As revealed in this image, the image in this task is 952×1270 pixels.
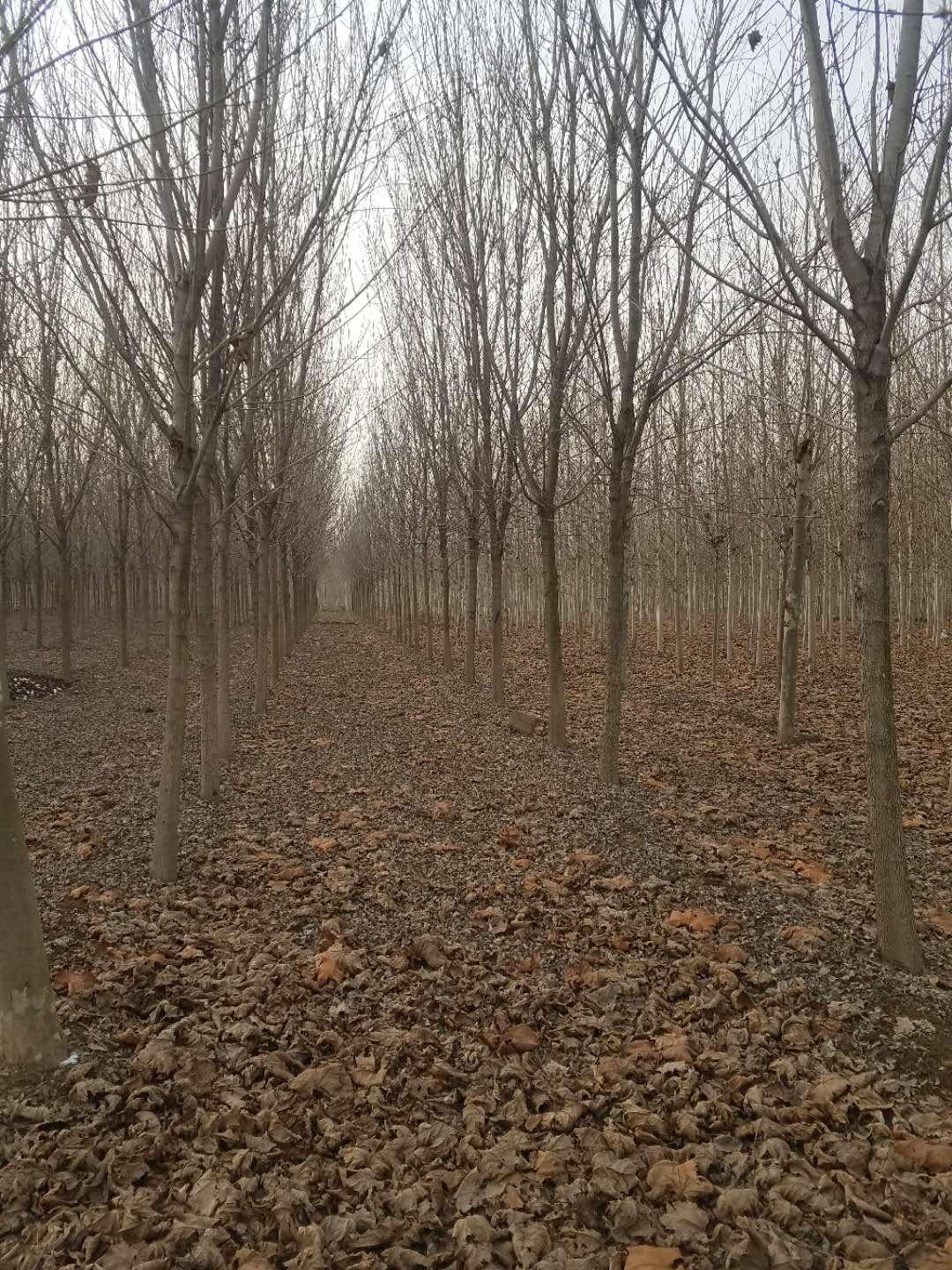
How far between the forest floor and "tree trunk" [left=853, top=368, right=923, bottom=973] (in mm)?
197

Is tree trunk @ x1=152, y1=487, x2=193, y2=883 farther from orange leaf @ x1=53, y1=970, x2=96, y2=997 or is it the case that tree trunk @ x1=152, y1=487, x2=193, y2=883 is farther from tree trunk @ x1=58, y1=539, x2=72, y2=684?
tree trunk @ x1=58, y1=539, x2=72, y2=684

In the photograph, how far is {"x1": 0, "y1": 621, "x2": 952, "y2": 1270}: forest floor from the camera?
210cm

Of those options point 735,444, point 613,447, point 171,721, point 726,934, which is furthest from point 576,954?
point 735,444

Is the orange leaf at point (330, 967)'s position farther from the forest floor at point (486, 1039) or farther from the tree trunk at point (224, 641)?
the tree trunk at point (224, 641)

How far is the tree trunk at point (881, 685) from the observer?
328cm

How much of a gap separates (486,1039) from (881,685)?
2.28m

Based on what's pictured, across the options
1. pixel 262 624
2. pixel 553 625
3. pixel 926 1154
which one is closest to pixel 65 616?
pixel 262 624

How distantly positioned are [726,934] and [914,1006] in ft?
2.86

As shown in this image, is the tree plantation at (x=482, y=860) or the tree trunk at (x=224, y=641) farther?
the tree trunk at (x=224, y=641)

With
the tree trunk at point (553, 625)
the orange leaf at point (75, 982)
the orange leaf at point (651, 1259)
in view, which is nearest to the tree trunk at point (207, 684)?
the orange leaf at point (75, 982)

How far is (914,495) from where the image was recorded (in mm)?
16766

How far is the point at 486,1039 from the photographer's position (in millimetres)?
3051

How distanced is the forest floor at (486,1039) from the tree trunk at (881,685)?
20cm

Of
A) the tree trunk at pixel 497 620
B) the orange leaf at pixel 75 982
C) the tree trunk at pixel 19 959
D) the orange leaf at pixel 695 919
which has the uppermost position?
the tree trunk at pixel 497 620
